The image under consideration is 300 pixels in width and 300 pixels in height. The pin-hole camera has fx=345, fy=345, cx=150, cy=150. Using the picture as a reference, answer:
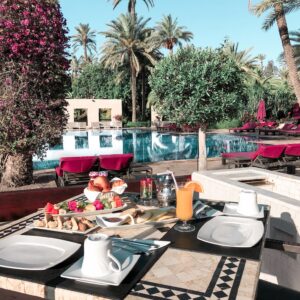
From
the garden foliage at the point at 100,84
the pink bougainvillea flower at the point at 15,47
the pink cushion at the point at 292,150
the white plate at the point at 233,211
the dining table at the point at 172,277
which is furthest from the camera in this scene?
the garden foliage at the point at 100,84

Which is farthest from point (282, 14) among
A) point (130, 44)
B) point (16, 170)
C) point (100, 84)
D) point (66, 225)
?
point (100, 84)

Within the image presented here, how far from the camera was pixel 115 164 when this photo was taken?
9344 mm

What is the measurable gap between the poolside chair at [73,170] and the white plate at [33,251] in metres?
6.43

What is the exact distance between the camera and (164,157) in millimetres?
17406

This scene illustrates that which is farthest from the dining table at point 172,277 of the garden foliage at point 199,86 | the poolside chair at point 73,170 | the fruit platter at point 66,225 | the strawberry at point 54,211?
the garden foliage at point 199,86

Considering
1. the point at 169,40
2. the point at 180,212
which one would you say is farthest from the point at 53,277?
the point at 169,40

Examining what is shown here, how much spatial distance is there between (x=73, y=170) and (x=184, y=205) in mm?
6601

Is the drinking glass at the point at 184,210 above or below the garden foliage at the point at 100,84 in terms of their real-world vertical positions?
below

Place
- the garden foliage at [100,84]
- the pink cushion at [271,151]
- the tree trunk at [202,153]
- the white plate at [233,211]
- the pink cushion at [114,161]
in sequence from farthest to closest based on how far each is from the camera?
the garden foliage at [100,84] < the tree trunk at [202,153] < the pink cushion at [271,151] < the pink cushion at [114,161] < the white plate at [233,211]

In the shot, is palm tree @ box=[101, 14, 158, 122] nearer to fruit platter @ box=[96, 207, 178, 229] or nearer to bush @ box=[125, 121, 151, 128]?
bush @ box=[125, 121, 151, 128]

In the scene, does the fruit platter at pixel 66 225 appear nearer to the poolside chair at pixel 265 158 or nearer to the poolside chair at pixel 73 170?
the poolside chair at pixel 73 170

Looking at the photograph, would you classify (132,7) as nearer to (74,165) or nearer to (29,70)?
(29,70)

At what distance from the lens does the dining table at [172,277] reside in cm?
167

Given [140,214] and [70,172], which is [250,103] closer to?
[70,172]
